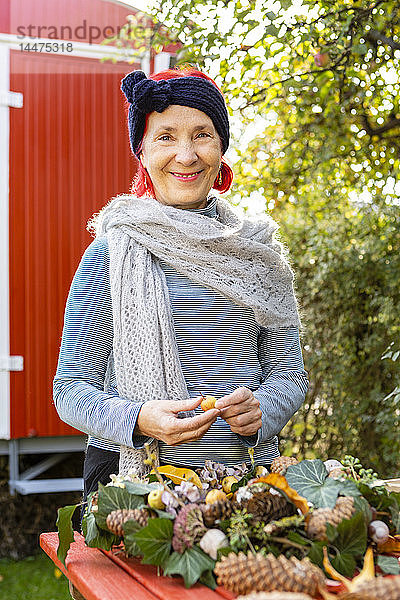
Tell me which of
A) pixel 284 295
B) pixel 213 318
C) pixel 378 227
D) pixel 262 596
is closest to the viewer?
pixel 262 596

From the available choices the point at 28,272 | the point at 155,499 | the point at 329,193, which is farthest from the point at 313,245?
the point at 155,499

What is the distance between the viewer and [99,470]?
1808mm

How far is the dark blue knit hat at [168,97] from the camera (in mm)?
1798

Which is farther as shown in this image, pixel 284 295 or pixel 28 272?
pixel 28 272

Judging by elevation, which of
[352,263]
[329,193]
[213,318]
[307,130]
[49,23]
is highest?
[49,23]

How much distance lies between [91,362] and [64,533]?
42 centimetres

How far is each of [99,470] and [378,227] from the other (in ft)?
12.2

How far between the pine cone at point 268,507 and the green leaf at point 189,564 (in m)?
0.09

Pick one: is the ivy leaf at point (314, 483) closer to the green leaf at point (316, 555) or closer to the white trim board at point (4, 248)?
the green leaf at point (316, 555)

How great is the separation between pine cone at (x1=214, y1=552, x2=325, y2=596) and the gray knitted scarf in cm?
62

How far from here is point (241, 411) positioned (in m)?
1.63

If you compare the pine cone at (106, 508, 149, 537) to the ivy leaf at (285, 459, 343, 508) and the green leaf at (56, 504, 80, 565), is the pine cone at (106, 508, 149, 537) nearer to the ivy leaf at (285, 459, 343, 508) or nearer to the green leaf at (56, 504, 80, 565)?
the green leaf at (56, 504, 80, 565)

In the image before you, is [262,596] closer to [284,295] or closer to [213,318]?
[213,318]

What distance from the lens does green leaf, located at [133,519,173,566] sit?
1216 millimetres
